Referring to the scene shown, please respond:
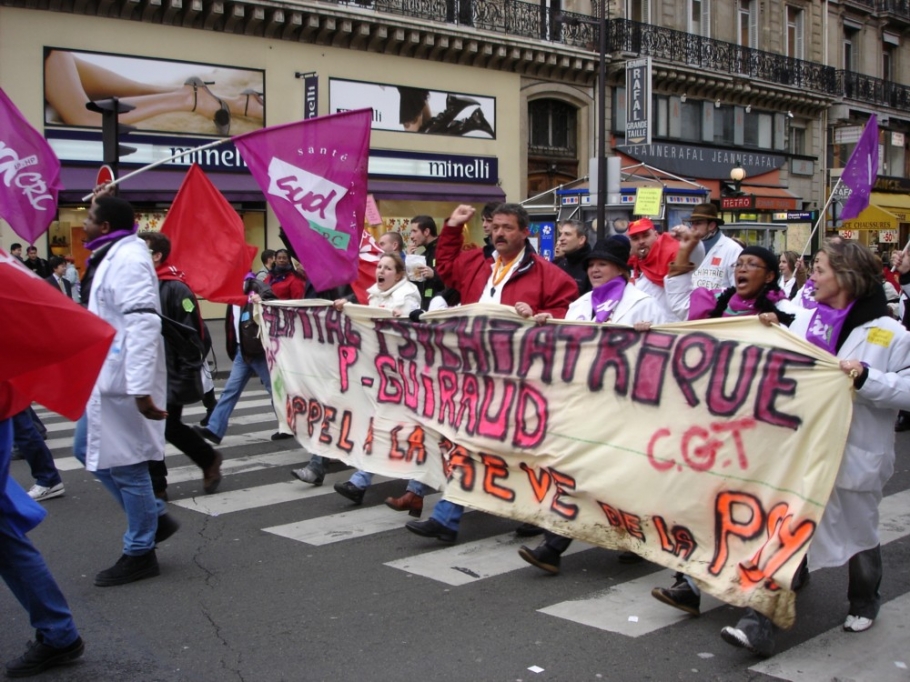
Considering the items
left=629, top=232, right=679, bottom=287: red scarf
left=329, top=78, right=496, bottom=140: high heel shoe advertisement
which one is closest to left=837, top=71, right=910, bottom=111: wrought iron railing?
left=329, top=78, right=496, bottom=140: high heel shoe advertisement

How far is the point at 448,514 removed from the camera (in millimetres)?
6160

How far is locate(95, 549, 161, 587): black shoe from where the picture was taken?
537cm

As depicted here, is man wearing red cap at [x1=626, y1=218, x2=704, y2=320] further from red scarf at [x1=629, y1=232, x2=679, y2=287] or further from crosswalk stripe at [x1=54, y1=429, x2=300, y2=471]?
crosswalk stripe at [x1=54, y1=429, x2=300, y2=471]

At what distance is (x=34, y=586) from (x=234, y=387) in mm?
4803

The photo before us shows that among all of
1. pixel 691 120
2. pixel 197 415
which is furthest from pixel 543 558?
pixel 691 120

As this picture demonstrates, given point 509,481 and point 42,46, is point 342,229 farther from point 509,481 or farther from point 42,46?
point 42,46

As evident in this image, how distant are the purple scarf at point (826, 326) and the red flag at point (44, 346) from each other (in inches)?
122

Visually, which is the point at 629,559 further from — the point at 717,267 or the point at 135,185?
the point at 135,185

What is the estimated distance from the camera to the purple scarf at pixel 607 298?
572 centimetres

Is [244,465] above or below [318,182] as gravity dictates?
below

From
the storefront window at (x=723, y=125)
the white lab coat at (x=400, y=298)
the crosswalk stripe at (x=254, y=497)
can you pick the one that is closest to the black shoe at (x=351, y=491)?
the crosswalk stripe at (x=254, y=497)

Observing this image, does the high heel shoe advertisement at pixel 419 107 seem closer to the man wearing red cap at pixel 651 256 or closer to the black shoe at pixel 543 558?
the man wearing red cap at pixel 651 256

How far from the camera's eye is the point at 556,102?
30891 mm

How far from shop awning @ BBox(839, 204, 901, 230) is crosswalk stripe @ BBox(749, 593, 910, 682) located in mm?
21312
